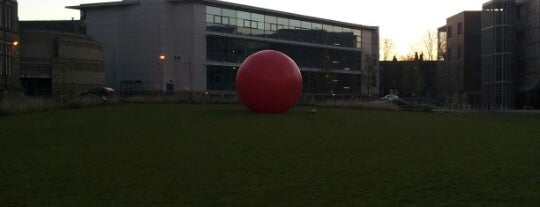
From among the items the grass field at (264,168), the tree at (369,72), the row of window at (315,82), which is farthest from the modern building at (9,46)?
the tree at (369,72)

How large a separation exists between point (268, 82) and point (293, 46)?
48128mm

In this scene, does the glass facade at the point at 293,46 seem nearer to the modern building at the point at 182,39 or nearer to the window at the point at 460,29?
the modern building at the point at 182,39

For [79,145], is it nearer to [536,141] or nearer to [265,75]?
[536,141]

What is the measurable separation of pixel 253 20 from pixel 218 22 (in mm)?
5216

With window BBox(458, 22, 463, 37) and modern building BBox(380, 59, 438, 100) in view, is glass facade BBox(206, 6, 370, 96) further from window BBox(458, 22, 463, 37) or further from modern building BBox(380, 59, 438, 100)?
window BBox(458, 22, 463, 37)

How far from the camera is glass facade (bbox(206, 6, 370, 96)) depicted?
66.6 m

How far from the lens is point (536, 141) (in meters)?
17.1

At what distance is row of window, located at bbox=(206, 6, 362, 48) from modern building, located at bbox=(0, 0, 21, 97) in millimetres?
21768

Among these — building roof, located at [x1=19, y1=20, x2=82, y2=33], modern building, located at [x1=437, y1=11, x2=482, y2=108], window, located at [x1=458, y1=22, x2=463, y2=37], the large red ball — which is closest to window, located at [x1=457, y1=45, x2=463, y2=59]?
modern building, located at [x1=437, y1=11, x2=482, y2=108]

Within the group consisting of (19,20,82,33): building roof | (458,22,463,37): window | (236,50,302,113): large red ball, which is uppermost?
(19,20,82,33): building roof

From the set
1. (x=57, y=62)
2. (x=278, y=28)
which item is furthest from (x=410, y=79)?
(x=57, y=62)

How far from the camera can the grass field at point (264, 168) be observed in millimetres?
8422

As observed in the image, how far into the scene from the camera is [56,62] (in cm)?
5553

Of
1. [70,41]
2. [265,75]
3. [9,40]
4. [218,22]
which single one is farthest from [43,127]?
[218,22]
